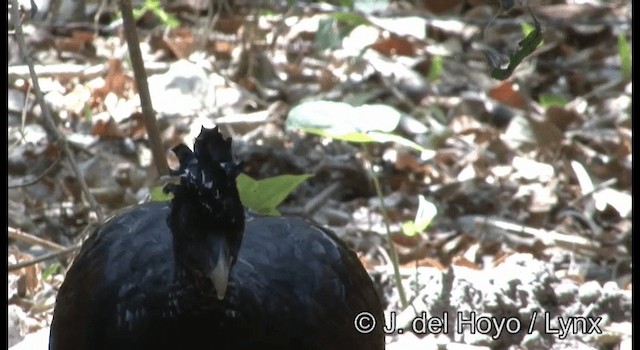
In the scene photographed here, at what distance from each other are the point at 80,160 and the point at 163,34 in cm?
148

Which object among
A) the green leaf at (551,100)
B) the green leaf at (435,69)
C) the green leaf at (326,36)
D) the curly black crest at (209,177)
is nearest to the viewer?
the curly black crest at (209,177)

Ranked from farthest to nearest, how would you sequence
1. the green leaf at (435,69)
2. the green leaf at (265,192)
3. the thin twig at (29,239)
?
the green leaf at (435,69), the thin twig at (29,239), the green leaf at (265,192)

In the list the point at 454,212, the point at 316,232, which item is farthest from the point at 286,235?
the point at 454,212

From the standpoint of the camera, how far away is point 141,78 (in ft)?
15.5

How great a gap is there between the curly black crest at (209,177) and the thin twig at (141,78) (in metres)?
1.78

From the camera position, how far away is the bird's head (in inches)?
110

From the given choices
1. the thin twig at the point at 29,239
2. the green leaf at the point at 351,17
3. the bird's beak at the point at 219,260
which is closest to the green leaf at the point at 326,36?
the green leaf at the point at 351,17

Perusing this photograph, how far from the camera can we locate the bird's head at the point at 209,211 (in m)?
2.79

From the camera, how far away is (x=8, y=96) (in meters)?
6.01

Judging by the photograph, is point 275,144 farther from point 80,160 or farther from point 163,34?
point 163,34

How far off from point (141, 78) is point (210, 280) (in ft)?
6.35

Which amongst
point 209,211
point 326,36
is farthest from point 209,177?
point 326,36

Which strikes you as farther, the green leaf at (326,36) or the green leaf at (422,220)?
the green leaf at (326,36)

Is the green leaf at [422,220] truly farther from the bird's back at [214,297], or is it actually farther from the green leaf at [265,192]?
the bird's back at [214,297]
